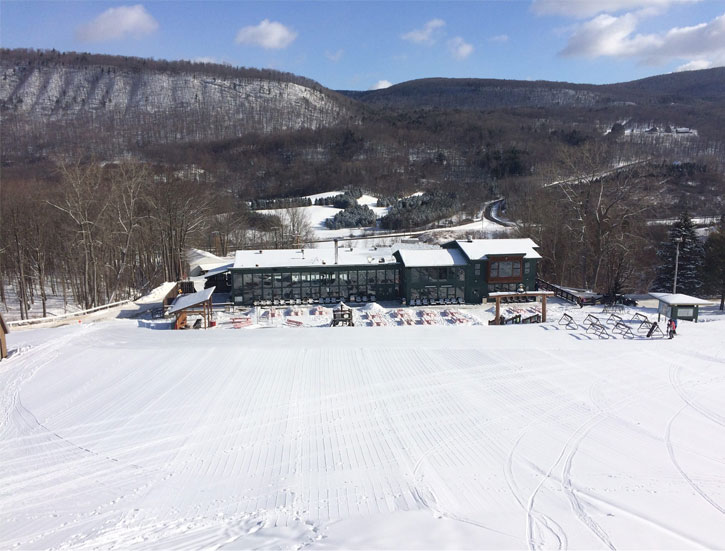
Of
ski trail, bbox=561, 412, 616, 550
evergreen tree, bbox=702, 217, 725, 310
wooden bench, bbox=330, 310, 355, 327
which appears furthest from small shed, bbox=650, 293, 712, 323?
wooden bench, bbox=330, 310, 355, 327

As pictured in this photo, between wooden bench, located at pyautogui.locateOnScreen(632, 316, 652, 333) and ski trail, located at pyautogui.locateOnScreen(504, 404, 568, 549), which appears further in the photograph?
wooden bench, located at pyautogui.locateOnScreen(632, 316, 652, 333)

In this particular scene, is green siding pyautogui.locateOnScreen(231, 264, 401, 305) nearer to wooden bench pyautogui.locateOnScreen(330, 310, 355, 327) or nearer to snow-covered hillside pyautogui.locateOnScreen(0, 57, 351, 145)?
wooden bench pyautogui.locateOnScreen(330, 310, 355, 327)

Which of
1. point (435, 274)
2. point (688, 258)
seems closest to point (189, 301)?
point (435, 274)

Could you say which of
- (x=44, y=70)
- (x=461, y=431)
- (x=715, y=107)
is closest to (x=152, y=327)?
(x=461, y=431)

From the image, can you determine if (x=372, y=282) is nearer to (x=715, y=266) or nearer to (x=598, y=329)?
(x=598, y=329)

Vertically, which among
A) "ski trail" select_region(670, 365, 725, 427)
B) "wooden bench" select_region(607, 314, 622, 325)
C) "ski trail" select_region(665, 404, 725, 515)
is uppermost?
"wooden bench" select_region(607, 314, 622, 325)

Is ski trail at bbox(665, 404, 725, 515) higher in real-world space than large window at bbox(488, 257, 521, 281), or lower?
lower

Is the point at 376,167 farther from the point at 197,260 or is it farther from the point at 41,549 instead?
the point at 41,549
